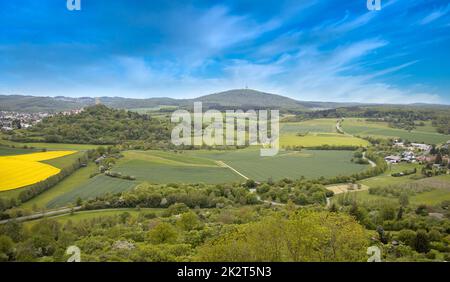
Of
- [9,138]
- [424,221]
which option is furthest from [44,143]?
[424,221]

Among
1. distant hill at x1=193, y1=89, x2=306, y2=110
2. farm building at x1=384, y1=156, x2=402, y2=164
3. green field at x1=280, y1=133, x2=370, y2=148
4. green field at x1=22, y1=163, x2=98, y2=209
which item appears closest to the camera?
green field at x1=22, y1=163, x2=98, y2=209

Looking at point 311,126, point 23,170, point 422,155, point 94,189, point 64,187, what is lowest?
point 94,189

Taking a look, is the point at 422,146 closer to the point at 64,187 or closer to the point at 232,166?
the point at 232,166

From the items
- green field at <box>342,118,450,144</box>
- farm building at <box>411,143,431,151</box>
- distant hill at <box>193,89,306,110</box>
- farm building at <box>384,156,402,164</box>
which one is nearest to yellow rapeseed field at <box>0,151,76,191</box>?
farm building at <box>384,156,402,164</box>

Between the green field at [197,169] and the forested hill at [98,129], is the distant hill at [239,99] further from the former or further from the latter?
the green field at [197,169]

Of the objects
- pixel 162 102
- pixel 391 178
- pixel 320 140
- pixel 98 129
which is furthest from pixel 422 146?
pixel 162 102

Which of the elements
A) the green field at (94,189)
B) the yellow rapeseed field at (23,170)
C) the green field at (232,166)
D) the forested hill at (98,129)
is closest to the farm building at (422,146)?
the green field at (232,166)

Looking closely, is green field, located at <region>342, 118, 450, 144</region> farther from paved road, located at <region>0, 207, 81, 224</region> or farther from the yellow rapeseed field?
the yellow rapeseed field
